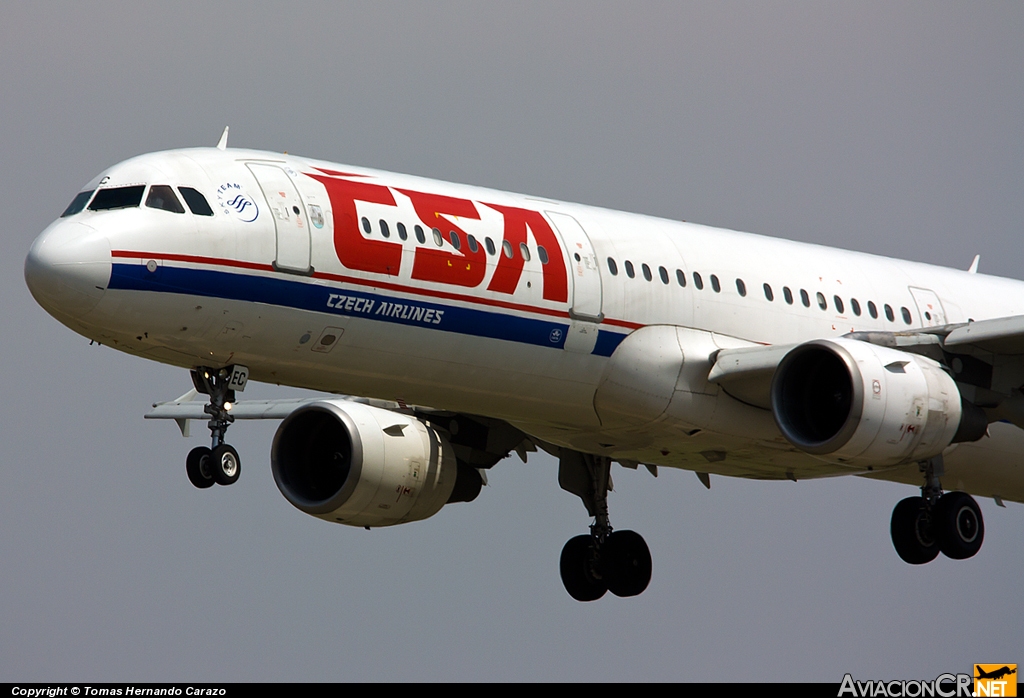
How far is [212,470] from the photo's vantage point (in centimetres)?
2427

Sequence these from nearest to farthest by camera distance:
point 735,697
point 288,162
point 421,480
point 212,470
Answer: point 212,470 < point 288,162 < point 735,697 < point 421,480

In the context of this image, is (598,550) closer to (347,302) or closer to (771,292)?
(771,292)

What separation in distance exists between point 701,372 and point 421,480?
557cm

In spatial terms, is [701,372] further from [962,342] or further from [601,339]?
[962,342]

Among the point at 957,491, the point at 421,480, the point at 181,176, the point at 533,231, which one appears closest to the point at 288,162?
the point at 181,176

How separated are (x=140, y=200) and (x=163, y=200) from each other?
31 cm

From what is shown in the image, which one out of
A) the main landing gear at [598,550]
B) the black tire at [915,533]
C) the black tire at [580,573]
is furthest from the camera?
the black tire at [580,573]

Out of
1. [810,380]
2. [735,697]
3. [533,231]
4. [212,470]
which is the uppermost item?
[533,231]

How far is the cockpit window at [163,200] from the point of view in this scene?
24578 mm

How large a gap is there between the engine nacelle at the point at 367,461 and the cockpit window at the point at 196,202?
690 cm

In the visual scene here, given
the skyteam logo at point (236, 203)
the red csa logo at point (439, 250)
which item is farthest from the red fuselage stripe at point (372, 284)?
the skyteam logo at point (236, 203)

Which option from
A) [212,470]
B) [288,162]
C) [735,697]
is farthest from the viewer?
[735,697]

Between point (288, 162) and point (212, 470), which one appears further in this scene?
point (288, 162)

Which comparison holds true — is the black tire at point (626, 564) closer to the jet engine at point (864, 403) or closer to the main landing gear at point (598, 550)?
the main landing gear at point (598, 550)
